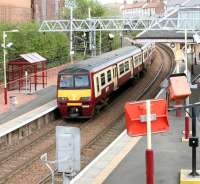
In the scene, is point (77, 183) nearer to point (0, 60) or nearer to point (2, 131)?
point (2, 131)

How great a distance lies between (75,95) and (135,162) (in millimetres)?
9003

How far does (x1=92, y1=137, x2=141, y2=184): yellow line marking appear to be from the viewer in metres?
14.2

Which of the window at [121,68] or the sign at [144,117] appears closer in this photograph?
the sign at [144,117]

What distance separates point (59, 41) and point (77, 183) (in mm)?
33834

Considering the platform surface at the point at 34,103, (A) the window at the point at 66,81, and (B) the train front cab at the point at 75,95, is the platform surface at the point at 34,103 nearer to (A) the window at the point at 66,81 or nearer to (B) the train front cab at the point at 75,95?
(B) the train front cab at the point at 75,95

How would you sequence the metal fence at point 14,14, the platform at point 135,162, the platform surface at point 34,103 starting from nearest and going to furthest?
the platform at point 135,162, the platform surface at point 34,103, the metal fence at point 14,14

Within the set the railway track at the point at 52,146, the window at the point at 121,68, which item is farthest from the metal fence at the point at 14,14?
the railway track at the point at 52,146

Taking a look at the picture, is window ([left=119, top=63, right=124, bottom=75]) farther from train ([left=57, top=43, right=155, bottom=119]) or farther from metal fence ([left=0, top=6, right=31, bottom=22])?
metal fence ([left=0, top=6, right=31, bottom=22])

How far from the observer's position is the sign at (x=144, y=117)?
9.63 metres

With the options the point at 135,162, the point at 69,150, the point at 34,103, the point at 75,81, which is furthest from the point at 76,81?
the point at 69,150

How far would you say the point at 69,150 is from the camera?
26.9 feet

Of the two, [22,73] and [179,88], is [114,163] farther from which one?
[22,73]

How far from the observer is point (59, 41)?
47062mm

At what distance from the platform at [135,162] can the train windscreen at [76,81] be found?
5.14 m
